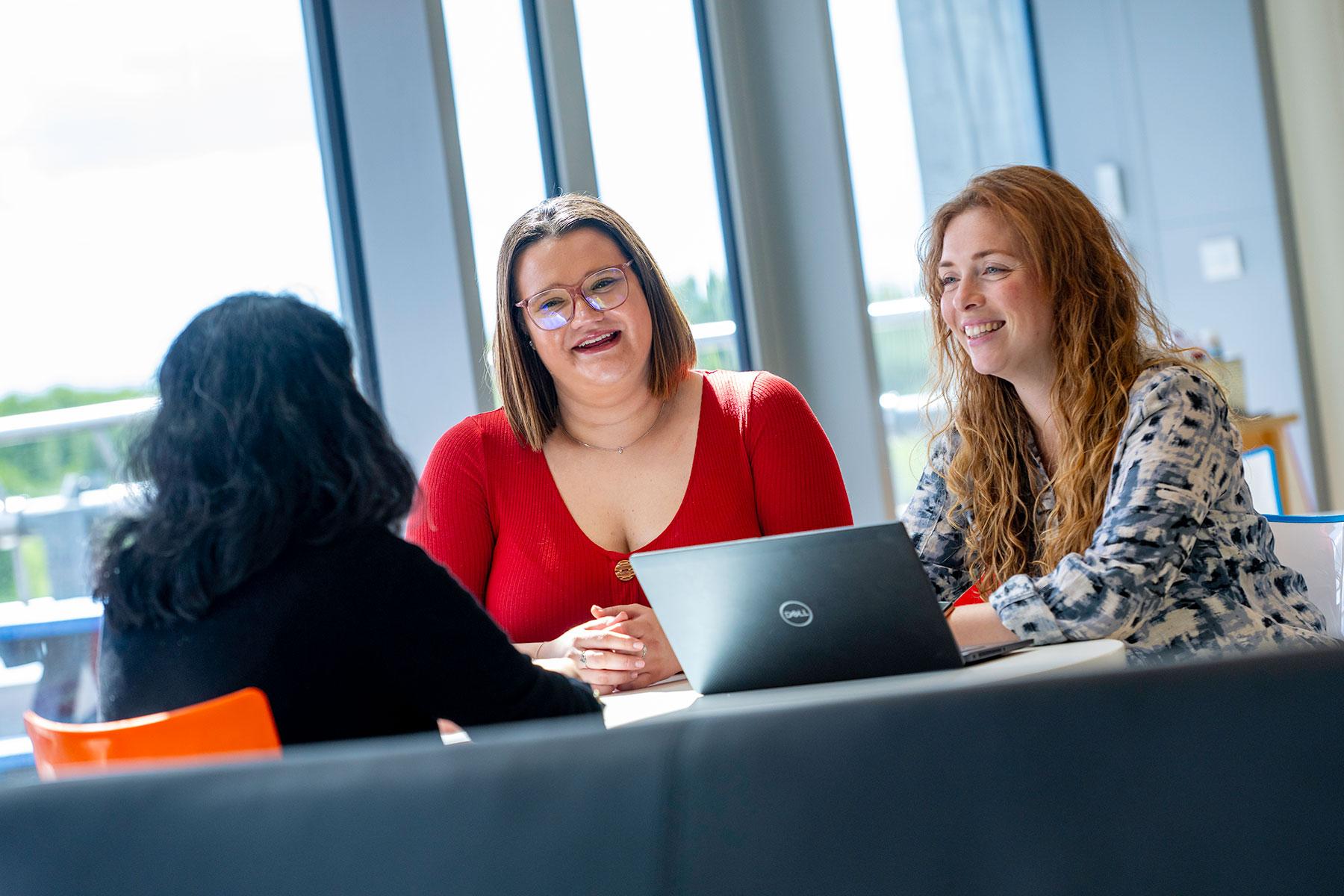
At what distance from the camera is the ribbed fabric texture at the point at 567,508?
206 centimetres

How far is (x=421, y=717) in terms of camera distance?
4.05 feet

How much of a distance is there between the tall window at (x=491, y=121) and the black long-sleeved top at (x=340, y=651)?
1.94m

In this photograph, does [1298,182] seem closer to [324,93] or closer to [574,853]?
[324,93]

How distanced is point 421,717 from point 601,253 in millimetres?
1175

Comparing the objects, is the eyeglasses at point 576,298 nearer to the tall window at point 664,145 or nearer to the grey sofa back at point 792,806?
the tall window at point 664,145

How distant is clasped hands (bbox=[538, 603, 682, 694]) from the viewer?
1.70m

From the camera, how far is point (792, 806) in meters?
0.58

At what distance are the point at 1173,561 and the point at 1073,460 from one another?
0.26m

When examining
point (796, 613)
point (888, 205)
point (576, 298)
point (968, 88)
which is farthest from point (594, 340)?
point (968, 88)

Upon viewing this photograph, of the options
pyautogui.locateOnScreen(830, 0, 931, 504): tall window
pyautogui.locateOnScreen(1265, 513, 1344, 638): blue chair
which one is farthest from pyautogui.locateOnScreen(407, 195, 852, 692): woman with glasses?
pyautogui.locateOnScreen(830, 0, 931, 504): tall window

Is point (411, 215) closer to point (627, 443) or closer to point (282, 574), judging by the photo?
point (627, 443)

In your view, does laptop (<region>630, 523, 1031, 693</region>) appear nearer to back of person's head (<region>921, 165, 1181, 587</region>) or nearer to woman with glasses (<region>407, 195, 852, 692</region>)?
back of person's head (<region>921, 165, 1181, 587</region>)

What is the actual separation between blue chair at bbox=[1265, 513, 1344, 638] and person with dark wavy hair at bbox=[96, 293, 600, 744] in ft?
4.23

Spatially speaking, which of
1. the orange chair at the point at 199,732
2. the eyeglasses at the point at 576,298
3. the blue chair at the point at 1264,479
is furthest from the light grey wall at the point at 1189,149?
the orange chair at the point at 199,732
